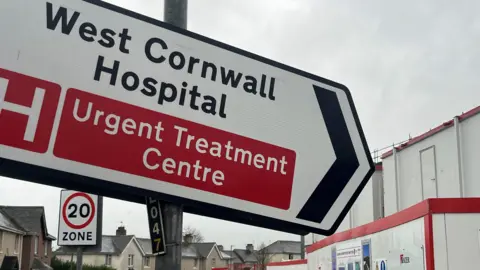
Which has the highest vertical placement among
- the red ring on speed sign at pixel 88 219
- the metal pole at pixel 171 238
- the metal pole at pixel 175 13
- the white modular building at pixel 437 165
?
the white modular building at pixel 437 165

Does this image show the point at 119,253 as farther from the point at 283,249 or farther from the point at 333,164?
the point at 333,164

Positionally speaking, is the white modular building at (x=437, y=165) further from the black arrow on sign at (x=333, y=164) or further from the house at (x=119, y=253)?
the house at (x=119, y=253)

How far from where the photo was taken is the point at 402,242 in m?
6.65

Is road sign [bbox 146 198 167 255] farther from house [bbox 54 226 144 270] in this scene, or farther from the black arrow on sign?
house [bbox 54 226 144 270]

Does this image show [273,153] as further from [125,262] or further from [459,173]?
[125,262]

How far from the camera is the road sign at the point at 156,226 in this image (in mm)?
2578

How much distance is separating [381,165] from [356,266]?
711 cm

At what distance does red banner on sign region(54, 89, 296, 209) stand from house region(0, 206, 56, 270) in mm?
40437

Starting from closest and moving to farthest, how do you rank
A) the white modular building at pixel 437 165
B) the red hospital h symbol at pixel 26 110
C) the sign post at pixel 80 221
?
the red hospital h symbol at pixel 26 110 → the sign post at pixel 80 221 → the white modular building at pixel 437 165

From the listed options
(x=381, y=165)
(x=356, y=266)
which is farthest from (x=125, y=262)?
(x=356, y=266)

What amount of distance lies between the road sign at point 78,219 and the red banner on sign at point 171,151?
5238 millimetres

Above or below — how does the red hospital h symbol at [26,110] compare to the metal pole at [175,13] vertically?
below

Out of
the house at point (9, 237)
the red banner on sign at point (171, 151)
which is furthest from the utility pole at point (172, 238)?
the house at point (9, 237)

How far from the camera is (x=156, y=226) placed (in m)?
2.63
